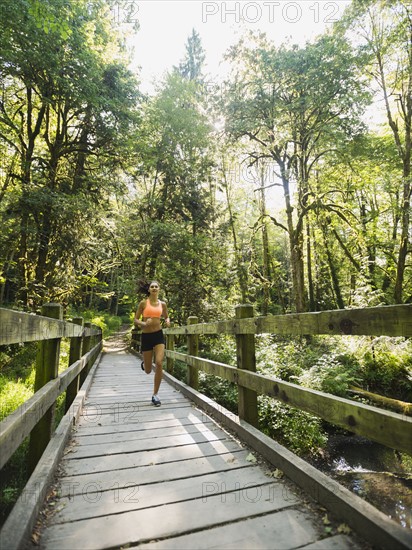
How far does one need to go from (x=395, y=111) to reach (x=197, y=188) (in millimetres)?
10099

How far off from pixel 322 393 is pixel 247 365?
134 cm

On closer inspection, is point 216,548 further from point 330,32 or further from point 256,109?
point 330,32

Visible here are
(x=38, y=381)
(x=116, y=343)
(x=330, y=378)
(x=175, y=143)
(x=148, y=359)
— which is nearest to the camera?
(x=38, y=381)

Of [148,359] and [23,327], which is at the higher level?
[23,327]

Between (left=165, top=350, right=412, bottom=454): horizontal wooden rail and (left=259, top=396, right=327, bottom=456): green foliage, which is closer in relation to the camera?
(left=165, top=350, right=412, bottom=454): horizontal wooden rail

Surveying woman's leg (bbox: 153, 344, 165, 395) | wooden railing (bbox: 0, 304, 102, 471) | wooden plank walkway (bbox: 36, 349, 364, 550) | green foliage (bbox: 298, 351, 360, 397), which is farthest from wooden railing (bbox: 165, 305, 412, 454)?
green foliage (bbox: 298, 351, 360, 397)

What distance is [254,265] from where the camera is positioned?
48.6 feet

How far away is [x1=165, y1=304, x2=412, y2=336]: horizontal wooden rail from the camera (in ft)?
5.74

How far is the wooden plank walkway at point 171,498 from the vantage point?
5.79ft

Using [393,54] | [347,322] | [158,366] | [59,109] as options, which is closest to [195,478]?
[347,322]

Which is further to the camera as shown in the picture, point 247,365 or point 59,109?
point 59,109

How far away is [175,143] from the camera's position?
1820cm

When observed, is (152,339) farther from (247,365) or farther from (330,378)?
(330,378)

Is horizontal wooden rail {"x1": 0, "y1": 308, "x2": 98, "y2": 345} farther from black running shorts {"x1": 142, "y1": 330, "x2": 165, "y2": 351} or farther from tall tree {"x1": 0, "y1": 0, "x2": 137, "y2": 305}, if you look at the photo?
tall tree {"x1": 0, "y1": 0, "x2": 137, "y2": 305}
